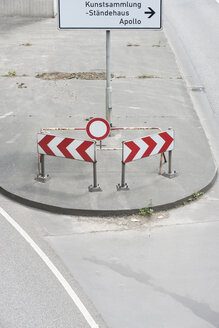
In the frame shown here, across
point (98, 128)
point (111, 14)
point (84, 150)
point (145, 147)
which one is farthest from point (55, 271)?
point (111, 14)

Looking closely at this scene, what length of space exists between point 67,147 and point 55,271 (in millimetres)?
3117

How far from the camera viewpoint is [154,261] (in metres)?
8.84

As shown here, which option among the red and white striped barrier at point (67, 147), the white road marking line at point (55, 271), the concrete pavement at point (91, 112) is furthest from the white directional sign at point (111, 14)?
the white road marking line at point (55, 271)

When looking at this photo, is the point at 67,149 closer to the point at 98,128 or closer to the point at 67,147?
the point at 67,147

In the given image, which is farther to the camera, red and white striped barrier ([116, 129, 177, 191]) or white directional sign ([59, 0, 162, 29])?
white directional sign ([59, 0, 162, 29])

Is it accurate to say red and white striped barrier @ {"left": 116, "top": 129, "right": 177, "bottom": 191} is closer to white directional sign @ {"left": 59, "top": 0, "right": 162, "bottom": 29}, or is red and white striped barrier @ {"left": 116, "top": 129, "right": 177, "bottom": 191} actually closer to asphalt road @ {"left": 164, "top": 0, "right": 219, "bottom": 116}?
white directional sign @ {"left": 59, "top": 0, "right": 162, "bottom": 29}

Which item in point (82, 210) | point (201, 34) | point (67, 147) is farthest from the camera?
point (201, 34)

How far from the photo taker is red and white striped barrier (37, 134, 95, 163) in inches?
423

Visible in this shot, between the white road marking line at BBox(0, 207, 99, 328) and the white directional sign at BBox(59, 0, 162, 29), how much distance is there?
14.9 feet

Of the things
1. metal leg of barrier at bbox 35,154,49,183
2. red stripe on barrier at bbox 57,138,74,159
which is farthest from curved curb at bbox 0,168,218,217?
red stripe on barrier at bbox 57,138,74,159

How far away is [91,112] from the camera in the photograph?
51.0ft

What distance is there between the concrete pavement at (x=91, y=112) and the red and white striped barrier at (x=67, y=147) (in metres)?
0.60

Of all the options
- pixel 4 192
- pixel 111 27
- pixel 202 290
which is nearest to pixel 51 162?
pixel 4 192

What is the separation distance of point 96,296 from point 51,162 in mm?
4785
